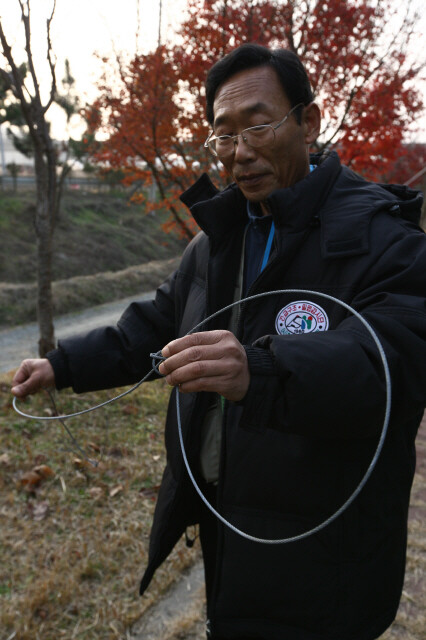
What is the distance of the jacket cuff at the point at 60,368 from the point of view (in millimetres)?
1927

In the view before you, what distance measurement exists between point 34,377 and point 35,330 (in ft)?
36.6

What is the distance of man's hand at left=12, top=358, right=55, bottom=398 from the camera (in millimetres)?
1871

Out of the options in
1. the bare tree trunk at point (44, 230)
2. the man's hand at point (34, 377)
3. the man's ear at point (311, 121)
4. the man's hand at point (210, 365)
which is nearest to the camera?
the man's hand at point (210, 365)

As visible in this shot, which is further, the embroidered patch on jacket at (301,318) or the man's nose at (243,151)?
the man's nose at (243,151)

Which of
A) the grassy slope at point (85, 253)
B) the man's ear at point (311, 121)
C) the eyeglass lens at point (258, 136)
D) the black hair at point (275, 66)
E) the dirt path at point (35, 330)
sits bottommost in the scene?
the dirt path at point (35, 330)

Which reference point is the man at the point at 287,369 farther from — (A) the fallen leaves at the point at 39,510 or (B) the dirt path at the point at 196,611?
(A) the fallen leaves at the point at 39,510

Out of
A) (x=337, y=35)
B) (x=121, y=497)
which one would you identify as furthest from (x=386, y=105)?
(x=121, y=497)

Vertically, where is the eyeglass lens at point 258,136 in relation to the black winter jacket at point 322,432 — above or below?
above

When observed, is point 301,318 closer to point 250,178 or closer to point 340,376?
point 340,376

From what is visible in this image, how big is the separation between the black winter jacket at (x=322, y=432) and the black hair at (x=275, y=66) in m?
0.32

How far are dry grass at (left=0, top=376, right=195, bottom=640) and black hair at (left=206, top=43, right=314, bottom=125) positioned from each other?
259cm

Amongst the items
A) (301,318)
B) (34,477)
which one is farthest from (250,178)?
(34,477)

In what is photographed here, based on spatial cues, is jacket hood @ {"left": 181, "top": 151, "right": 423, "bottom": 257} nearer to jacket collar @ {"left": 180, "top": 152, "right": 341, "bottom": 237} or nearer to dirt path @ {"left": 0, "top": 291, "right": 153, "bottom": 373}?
jacket collar @ {"left": 180, "top": 152, "right": 341, "bottom": 237}

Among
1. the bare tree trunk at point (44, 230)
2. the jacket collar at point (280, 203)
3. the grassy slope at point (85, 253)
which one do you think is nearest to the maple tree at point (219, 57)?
the bare tree trunk at point (44, 230)
